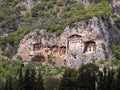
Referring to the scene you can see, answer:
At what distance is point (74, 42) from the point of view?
114 meters

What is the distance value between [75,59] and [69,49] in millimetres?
3248

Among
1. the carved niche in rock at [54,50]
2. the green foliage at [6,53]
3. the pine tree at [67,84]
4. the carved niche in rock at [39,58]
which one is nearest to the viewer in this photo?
the pine tree at [67,84]

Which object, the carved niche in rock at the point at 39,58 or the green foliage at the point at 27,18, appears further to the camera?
the green foliage at the point at 27,18

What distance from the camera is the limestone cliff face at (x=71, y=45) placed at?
111625 millimetres

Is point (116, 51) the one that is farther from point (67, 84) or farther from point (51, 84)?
point (67, 84)

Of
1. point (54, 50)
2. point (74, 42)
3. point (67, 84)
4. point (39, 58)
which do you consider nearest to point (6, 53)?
point (39, 58)

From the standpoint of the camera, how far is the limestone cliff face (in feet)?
366

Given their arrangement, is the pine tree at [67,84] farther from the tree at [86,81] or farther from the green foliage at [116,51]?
the green foliage at [116,51]

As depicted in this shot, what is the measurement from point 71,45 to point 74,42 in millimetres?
1028

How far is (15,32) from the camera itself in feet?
418

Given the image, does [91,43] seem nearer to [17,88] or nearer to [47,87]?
A: [47,87]

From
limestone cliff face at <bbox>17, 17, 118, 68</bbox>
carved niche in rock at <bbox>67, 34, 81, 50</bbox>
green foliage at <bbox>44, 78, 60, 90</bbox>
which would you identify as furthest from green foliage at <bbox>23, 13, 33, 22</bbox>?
green foliage at <bbox>44, 78, 60, 90</bbox>

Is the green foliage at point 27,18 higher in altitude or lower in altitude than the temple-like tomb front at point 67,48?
higher

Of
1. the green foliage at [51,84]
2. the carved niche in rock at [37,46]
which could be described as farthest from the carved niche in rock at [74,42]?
the green foliage at [51,84]
